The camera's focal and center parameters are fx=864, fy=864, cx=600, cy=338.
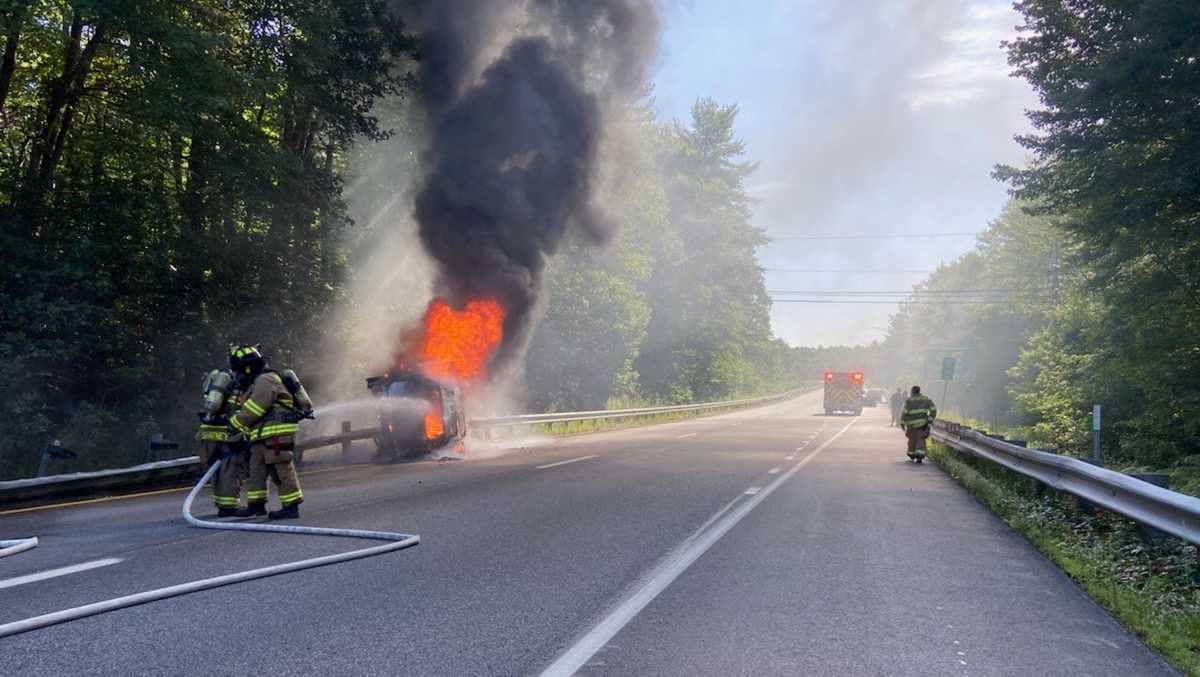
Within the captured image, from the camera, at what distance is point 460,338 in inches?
731

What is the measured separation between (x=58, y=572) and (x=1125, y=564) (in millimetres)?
7781

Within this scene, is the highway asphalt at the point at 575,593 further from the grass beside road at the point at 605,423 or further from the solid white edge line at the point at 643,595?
the grass beside road at the point at 605,423

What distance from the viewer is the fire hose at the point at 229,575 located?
15.1 feet

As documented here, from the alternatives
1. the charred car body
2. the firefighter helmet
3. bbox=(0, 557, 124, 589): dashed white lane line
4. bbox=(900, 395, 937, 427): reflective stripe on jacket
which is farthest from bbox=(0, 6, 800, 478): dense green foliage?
bbox=(900, 395, 937, 427): reflective stripe on jacket

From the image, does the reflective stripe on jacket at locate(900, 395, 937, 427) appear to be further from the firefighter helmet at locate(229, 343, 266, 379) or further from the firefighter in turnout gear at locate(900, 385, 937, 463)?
the firefighter helmet at locate(229, 343, 266, 379)

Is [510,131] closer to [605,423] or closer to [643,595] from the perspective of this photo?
[605,423]

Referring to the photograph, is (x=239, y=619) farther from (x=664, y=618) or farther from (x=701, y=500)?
(x=701, y=500)

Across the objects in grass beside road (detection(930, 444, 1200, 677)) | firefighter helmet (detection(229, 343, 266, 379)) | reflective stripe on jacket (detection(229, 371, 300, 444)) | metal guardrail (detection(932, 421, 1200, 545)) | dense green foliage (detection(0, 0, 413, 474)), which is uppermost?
dense green foliage (detection(0, 0, 413, 474))

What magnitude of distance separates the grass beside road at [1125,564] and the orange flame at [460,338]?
436 inches

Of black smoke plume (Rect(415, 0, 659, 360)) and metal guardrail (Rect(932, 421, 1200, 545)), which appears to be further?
black smoke plume (Rect(415, 0, 659, 360))

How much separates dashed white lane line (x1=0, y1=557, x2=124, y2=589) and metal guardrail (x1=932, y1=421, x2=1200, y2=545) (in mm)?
7226

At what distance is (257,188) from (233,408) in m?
8.58

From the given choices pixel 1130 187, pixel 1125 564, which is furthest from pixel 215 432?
pixel 1130 187

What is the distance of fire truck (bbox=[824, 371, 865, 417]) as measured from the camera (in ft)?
160
